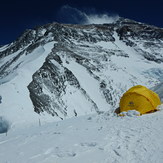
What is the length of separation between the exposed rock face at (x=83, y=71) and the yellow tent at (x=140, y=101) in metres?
6.65

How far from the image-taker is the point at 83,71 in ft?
99.7

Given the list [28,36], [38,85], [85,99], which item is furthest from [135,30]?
[38,85]

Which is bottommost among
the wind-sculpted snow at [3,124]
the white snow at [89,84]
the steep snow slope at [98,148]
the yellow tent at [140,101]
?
the steep snow slope at [98,148]

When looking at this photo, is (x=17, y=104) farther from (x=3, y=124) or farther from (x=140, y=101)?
(x=140, y=101)

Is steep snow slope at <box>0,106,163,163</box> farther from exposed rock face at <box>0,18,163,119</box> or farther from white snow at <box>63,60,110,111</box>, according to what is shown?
white snow at <box>63,60,110,111</box>

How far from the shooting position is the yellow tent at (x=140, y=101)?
8.00m

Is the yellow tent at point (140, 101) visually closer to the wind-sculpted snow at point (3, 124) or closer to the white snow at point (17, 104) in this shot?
the white snow at point (17, 104)

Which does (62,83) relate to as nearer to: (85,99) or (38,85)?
(85,99)

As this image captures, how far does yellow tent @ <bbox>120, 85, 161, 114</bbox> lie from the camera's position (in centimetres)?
800

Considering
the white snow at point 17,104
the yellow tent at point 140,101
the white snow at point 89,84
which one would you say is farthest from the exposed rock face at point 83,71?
the yellow tent at point 140,101

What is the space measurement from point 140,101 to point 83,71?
22622 millimetres

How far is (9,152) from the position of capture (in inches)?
167

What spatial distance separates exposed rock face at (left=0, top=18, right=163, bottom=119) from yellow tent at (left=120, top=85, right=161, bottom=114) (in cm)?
665

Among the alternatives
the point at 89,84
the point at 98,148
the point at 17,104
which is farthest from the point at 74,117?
the point at 89,84
